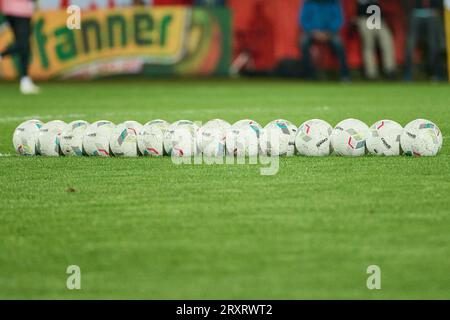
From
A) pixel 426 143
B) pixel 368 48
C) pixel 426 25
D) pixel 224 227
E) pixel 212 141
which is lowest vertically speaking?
pixel 224 227

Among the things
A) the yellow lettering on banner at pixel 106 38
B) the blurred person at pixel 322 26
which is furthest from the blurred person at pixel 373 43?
the yellow lettering on banner at pixel 106 38

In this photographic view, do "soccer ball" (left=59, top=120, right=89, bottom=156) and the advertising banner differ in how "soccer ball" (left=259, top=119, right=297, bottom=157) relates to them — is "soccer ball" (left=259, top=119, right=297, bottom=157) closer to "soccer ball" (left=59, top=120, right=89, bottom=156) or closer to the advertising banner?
"soccer ball" (left=59, top=120, right=89, bottom=156)

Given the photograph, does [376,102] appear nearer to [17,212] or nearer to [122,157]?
[122,157]

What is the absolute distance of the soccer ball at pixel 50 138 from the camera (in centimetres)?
903

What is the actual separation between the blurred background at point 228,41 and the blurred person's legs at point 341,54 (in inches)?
1.0

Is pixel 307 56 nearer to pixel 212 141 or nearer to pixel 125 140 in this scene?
pixel 125 140

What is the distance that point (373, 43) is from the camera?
23.5 m

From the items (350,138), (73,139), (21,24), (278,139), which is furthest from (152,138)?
(21,24)

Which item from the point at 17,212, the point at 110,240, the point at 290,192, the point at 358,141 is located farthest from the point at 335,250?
the point at 358,141

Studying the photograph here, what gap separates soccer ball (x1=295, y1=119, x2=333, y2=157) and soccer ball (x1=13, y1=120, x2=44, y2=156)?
2142 millimetres

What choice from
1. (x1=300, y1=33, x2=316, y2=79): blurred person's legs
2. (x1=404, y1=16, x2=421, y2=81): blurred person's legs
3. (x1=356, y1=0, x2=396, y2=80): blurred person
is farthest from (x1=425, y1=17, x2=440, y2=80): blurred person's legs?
(x1=300, y1=33, x2=316, y2=79): blurred person's legs

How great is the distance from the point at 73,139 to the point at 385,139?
2475mm

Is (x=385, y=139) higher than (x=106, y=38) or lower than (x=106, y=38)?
lower

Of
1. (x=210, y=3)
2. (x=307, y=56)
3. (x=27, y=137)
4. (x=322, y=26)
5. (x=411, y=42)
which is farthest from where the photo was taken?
(x=210, y=3)
